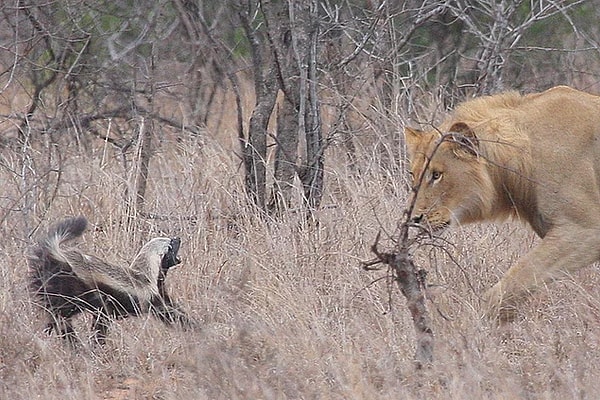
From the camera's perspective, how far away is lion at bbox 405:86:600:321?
5.21 meters

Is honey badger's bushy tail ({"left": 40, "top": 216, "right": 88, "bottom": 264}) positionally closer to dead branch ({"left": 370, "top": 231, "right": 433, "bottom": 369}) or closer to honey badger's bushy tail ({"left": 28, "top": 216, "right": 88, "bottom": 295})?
honey badger's bushy tail ({"left": 28, "top": 216, "right": 88, "bottom": 295})

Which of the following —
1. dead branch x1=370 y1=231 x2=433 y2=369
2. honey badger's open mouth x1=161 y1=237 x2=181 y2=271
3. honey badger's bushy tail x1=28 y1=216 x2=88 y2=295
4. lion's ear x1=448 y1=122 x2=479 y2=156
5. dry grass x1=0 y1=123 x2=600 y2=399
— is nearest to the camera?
dry grass x1=0 y1=123 x2=600 y2=399

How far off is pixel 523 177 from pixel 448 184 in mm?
406

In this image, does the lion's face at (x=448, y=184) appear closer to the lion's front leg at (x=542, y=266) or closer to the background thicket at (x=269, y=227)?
the background thicket at (x=269, y=227)

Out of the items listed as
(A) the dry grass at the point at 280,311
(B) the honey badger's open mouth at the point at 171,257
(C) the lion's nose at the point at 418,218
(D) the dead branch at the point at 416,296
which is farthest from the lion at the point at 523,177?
(B) the honey badger's open mouth at the point at 171,257

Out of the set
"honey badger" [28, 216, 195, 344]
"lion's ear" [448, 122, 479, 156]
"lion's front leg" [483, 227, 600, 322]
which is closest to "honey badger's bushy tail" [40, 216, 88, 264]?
"honey badger" [28, 216, 195, 344]

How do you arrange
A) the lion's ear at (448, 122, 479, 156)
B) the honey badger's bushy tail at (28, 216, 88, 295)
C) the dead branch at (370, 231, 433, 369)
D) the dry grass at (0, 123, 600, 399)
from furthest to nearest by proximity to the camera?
the honey badger's bushy tail at (28, 216, 88, 295)
the lion's ear at (448, 122, 479, 156)
the dead branch at (370, 231, 433, 369)
the dry grass at (0, 123, 600, 399)

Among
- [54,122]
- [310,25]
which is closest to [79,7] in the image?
[54,122]

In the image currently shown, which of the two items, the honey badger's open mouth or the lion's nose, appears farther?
the honey badger's open mouth

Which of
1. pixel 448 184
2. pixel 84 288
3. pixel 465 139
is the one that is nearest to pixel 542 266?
pixel 448 184

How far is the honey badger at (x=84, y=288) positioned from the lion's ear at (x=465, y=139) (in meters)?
1.50

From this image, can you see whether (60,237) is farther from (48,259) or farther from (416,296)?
(416,296)

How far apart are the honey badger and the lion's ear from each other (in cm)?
150

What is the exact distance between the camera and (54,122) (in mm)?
7926
